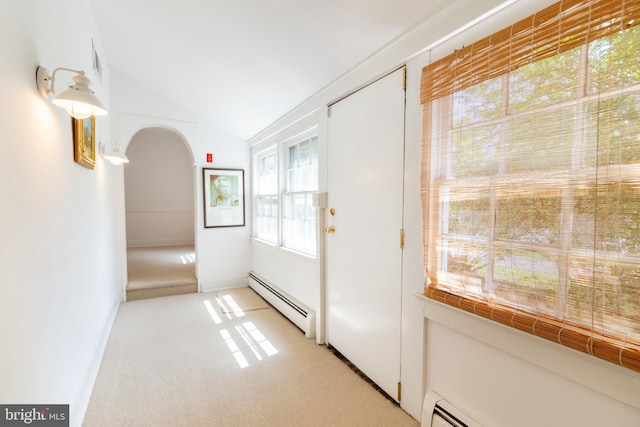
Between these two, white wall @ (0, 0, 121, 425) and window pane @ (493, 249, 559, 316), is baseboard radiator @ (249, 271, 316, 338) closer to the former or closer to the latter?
white wall @ (0, 0, 121, 425)

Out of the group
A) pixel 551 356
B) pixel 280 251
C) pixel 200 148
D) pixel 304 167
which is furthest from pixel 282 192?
pixel 551 356

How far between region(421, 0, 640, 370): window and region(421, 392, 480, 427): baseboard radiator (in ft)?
1.84

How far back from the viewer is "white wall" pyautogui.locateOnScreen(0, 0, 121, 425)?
42.3 inches

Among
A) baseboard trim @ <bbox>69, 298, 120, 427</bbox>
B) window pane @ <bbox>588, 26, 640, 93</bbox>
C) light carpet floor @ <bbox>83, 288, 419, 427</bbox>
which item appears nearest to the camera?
window pane @ <bbox>588, 26, 640, 93</bbox>

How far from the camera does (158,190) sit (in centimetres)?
780

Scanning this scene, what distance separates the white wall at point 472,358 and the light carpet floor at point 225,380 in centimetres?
47

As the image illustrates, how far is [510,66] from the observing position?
49.8 inches

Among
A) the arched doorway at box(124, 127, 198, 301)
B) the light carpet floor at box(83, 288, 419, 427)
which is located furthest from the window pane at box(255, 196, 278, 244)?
the arched doorway at box(124, 127, 198, 301)

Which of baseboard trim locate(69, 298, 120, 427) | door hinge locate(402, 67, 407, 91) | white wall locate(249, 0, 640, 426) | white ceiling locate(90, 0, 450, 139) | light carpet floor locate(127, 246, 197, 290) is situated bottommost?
baseboard trim locate(69, 298, 120, 427)

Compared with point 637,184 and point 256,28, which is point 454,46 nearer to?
point 637,184

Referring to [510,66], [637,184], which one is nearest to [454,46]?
[510,66]

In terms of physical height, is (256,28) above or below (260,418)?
above

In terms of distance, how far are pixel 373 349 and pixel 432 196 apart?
127 cm

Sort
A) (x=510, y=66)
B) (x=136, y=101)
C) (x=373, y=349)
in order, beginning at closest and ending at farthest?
(x=510, y=66)
(x=373, y=349)
(x=136, y=101)
